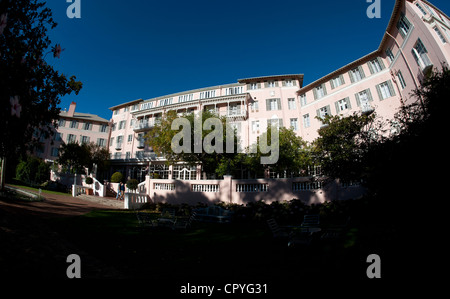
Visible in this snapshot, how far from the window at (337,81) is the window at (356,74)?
3.23 ft

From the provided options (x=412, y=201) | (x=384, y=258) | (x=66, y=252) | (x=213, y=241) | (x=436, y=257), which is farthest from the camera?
(x=213, y=241)

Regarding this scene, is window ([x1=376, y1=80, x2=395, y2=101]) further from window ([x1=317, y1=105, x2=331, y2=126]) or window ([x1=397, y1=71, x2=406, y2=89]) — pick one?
window ([x1=317, y1=105, x2=331, y2=126])

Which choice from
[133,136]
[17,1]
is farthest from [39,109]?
[133,136]

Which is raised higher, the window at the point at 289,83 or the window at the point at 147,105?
the window at the point at 147,105

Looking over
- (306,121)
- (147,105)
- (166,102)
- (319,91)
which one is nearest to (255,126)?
(306,121)

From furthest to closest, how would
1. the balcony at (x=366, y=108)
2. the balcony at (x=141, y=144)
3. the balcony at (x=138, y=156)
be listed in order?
the balcony at (x=141, y=144), the balcony at (x=138, y=156), the balcony at (x=366, y=108)

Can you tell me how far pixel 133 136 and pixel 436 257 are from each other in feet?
122

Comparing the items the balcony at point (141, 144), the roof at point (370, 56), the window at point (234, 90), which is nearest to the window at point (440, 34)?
the roof at point (370, 56)

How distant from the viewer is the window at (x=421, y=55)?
13.9 m

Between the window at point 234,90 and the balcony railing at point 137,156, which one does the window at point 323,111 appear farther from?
the balcony railing at point 137,156

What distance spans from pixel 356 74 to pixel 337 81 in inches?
80.6

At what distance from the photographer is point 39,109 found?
239 inches

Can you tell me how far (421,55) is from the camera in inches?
569
